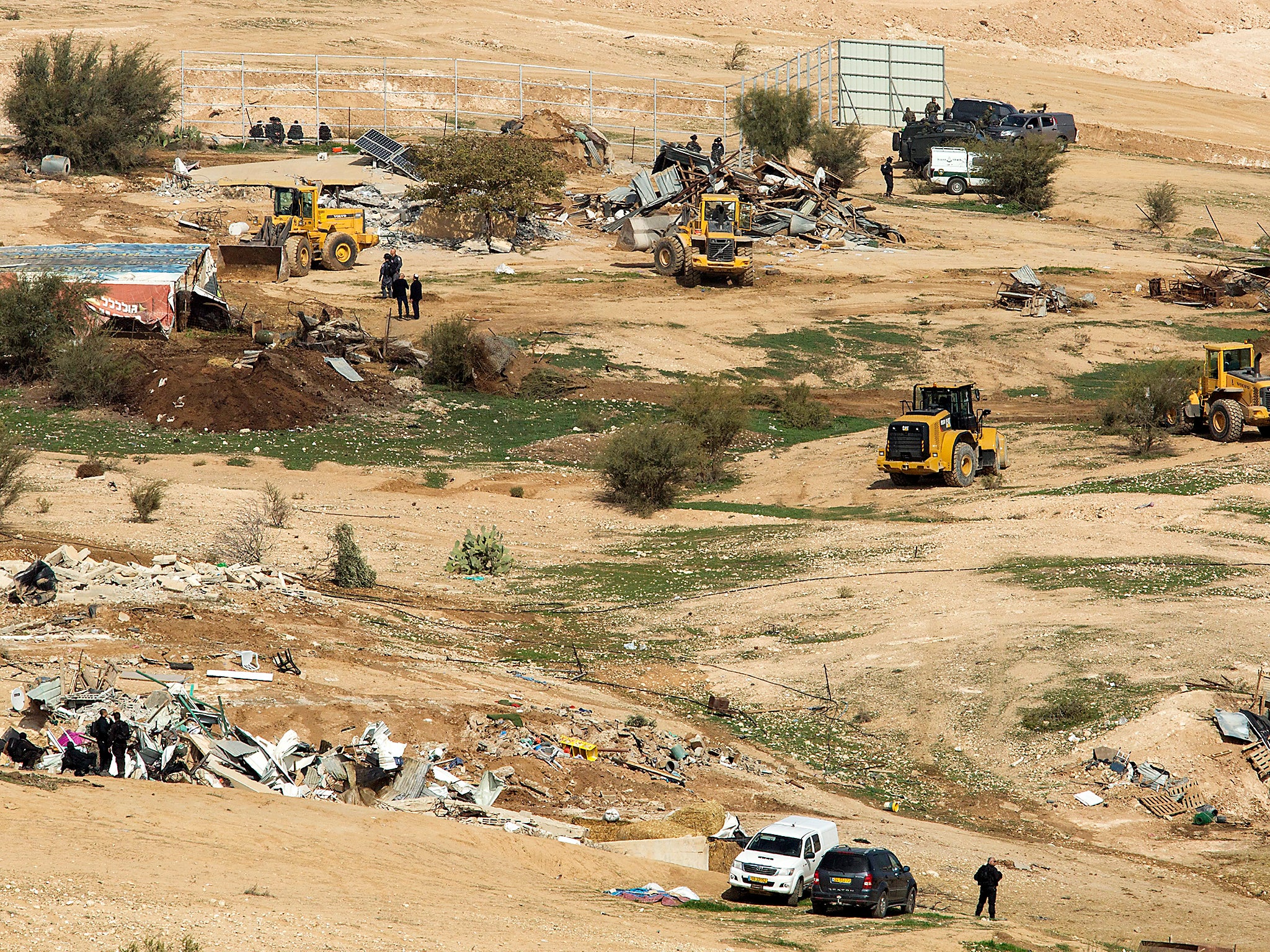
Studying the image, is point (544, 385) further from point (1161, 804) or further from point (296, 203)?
point (1161, 804)

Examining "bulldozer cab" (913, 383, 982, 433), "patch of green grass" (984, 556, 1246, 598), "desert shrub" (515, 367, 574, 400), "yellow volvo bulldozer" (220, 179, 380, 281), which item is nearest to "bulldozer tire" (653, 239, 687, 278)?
"yellow volvo bulldozer" (220, 179, 380, 281)

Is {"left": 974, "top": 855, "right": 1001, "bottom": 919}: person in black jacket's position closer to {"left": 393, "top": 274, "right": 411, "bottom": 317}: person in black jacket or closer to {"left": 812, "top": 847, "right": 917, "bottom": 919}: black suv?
{"left": 812, "top": 847, "right": 917, "bottom": 919}: black suv

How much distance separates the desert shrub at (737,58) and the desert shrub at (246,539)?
5480 centimetres

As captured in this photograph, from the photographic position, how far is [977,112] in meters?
61.0

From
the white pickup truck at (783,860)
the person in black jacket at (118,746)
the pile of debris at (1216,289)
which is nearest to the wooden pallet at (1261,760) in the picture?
the white pickup truck at (783,860)

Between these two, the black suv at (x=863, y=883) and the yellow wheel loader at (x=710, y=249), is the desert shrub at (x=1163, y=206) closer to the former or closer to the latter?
the yellow wheel loader at (x=710, y=249)

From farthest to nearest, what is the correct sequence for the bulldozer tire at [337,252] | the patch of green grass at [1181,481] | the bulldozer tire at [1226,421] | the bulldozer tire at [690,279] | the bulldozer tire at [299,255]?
the bulldozer tire at [690,279] → the bulldozer tire at [337,252] → the bulldozer tire at [299,255] → the bulldozer tire at [1226,421] → the patch of green grass at [1181,481]

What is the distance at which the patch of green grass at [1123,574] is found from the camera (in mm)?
20938

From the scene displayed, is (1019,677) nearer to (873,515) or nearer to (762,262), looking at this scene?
(873,515)

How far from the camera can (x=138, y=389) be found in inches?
1250

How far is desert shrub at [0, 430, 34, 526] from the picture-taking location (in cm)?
2314

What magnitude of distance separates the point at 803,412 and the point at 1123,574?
12.8 meters

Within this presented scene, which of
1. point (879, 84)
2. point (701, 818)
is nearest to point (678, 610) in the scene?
point (701, 818)

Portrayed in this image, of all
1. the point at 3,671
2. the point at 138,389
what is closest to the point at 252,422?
the point at 138,389
